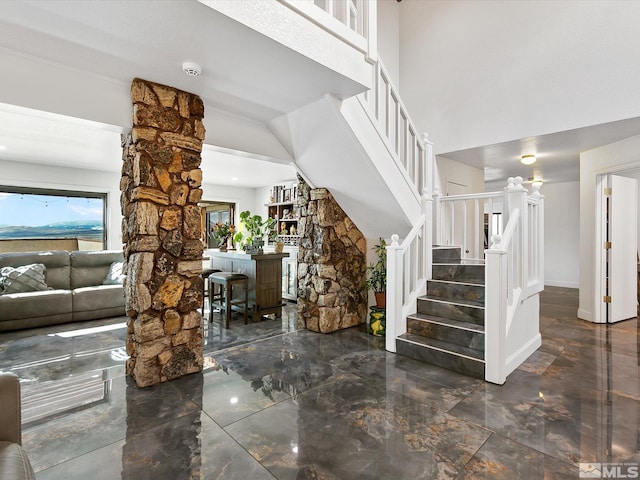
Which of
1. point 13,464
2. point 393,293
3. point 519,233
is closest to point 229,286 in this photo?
point 393,293

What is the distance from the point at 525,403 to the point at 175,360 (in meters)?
2.75

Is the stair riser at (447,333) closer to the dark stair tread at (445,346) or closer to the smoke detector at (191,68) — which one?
the dark stair tread at (445,346)

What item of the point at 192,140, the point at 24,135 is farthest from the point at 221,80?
the point at 24,135

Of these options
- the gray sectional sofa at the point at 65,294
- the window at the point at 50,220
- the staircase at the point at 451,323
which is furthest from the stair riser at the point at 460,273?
the window at the point at 50,220

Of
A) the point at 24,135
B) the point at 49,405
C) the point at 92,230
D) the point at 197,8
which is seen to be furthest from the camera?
the point at 92,230

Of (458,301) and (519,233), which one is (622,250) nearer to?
(519,233)

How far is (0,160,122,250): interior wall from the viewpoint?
538 cm

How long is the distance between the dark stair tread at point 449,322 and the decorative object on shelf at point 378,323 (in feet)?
1.60

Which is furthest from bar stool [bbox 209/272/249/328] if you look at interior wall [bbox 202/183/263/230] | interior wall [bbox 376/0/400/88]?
interior wall [bbox 376/0/400/88]

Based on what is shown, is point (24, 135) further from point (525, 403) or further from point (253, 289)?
point (525, 403)

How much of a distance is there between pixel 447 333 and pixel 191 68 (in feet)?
10.4

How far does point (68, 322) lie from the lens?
15.4ft

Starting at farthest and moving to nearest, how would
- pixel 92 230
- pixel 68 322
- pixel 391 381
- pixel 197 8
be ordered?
pixel 92 230 → pixel 68 322 → pixel 391 381 → pixel 197 8

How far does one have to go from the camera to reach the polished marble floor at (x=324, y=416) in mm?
1736
